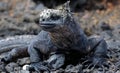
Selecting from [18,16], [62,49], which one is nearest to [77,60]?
[62,49]

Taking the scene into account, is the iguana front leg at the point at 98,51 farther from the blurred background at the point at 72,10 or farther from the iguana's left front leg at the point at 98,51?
the blurred background at the point at 72,10

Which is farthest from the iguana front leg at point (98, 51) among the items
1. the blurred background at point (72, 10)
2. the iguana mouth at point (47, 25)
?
the blurred background at point (72, 10)

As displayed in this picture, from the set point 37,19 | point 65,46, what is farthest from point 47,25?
point 37,19

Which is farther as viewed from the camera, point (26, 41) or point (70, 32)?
point (26, 41)

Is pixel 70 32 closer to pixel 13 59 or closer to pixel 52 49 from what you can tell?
pixel 52 49

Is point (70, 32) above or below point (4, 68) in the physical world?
above

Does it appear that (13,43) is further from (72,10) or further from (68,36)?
(72,10)
